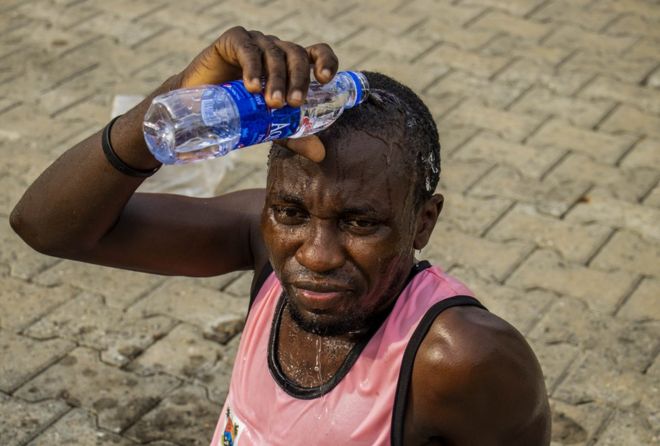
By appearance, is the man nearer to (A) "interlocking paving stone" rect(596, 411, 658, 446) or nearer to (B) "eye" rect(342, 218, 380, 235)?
(B) "eye" rect(342, 218, 380, 235)

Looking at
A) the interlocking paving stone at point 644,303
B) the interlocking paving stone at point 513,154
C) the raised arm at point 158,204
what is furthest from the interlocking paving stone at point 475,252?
the raised arm at point 158,204

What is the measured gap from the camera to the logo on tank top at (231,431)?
2572mm

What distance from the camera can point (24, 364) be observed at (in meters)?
4.12

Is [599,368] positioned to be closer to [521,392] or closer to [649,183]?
[649,183]

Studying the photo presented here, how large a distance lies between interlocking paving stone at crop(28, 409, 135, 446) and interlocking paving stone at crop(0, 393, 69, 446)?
33 mm

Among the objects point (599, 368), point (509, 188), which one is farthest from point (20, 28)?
point (599, 368)

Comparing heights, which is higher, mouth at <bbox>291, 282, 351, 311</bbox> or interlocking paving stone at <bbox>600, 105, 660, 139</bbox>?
mouth at <bbox>291, 282, 351, 311</bbox>

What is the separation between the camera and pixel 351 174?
2.27 meters

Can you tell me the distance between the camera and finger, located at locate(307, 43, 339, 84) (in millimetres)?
2090

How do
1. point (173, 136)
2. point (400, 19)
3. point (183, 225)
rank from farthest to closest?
point (400, 19) → point (183, 225) → point (173, 136)

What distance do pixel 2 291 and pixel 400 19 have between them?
3.40 meters

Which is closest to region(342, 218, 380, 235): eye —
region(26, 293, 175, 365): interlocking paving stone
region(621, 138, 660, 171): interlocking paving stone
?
region(26, 293, 175, 365): interlocking paving stone

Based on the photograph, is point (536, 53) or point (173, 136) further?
point (536, 53)

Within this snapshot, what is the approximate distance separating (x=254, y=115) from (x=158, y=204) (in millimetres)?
833
